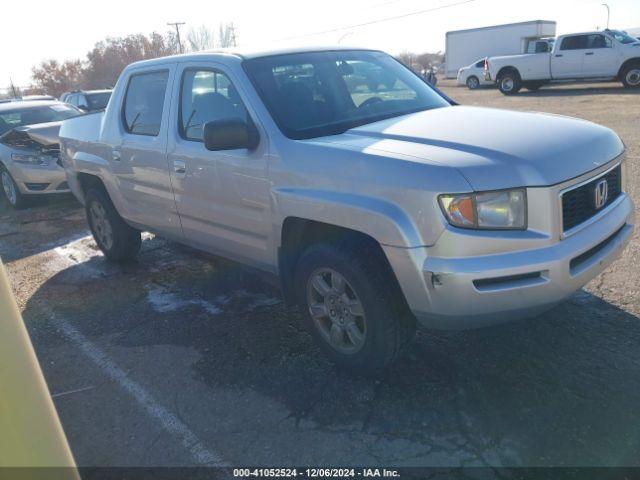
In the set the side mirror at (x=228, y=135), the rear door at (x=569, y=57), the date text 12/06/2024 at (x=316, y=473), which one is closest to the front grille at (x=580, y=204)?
the date text 12/06/2024 at (x=316, y=473)

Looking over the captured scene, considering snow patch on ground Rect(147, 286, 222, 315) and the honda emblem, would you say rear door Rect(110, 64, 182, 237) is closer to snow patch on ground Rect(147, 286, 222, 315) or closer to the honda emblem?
snow patch on ground Rect(147, 286, 222, 315)

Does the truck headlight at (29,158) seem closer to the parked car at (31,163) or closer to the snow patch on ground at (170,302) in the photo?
the parked car at (31,163)

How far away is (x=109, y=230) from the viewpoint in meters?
5.86

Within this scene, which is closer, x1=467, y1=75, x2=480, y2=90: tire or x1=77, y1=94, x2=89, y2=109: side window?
x1=77, y1=94, x2=89, y2=109: side window

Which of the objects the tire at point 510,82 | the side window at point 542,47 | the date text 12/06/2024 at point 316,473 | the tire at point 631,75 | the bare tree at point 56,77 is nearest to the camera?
the date text 12/06/2024 at point 316,473

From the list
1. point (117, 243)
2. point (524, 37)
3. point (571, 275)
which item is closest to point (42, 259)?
point (117, 243)

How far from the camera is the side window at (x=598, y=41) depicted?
1994cm

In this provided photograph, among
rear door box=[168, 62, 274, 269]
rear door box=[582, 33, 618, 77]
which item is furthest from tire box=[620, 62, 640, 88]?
rear door box=[168, 62, 274, 269]

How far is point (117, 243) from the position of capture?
19.1 feet

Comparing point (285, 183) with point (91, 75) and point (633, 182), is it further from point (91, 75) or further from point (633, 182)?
point (91, 75)

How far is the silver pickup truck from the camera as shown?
274 cm

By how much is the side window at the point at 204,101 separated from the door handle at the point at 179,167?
19cm

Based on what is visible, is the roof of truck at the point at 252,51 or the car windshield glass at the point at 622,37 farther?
the car windshield glass at the point at 622,37

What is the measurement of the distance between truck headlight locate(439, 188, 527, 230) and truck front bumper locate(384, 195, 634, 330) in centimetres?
15
